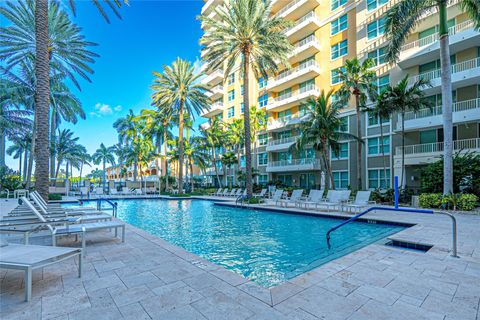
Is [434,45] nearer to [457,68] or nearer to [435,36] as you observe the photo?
[435,36]

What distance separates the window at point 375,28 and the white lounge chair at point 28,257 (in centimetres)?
2830

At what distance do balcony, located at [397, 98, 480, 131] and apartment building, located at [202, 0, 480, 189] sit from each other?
2.0 inches

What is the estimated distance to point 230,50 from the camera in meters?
19.5

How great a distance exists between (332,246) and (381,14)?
81.9ft

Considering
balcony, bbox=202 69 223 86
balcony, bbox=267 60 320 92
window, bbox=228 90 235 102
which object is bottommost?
balcony, bbox=267 60 320 92

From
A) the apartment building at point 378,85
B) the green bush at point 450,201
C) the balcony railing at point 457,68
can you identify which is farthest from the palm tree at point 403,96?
the green bush at point 450,201

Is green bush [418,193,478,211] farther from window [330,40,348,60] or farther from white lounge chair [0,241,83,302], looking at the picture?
window [330,40,348,60]

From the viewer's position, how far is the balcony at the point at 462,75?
16938 mm

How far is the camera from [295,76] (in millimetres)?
29172

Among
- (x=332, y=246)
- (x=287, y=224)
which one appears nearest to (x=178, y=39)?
(x=287, y=224)

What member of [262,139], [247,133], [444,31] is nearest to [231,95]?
[262,139]

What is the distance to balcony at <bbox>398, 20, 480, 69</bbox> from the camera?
1722 centimetres

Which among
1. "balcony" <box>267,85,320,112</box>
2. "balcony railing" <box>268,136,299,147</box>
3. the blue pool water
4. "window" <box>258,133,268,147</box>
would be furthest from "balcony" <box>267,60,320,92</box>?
the blue pool water

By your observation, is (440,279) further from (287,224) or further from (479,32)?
(479,32)
